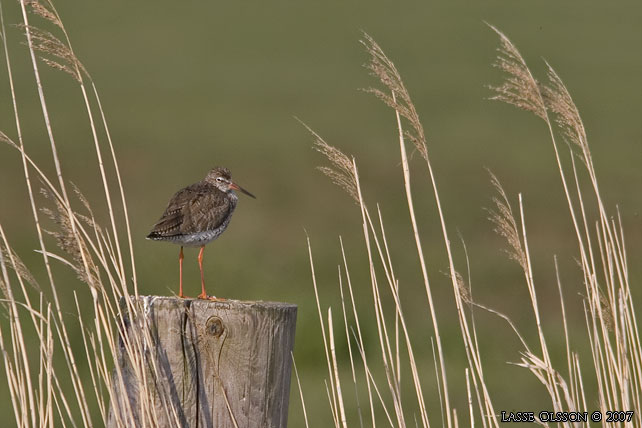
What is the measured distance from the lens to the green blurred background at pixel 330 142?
48.1 feet

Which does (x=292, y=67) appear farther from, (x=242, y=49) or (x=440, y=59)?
(x=440, y=59)

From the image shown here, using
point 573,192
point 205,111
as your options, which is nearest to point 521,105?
point 573,192

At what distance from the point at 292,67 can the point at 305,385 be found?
2348 cm

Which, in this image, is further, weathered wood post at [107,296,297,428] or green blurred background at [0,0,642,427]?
green blurred background at [0,0,642,427]

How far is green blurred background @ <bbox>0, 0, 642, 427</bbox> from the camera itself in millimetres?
14656

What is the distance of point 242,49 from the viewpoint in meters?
37.3

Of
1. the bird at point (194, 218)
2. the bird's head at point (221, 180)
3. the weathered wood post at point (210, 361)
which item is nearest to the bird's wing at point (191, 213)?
the bird at point (194, 218)

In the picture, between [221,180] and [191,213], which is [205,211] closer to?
[191,213]

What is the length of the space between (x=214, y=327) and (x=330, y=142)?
19.1 metres

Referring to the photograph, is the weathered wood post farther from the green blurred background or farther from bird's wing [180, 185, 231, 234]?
the green blurred background

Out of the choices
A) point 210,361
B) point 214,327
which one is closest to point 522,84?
point 214,327

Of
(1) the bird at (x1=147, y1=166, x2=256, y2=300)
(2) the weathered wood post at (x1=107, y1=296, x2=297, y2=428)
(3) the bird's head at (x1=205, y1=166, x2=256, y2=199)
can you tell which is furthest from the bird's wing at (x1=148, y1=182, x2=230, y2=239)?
(2) the weathered wood post at (x1=107, y1=296, x2=297, y2=428)

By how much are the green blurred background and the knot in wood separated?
7174 mm

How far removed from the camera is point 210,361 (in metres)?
4.64
